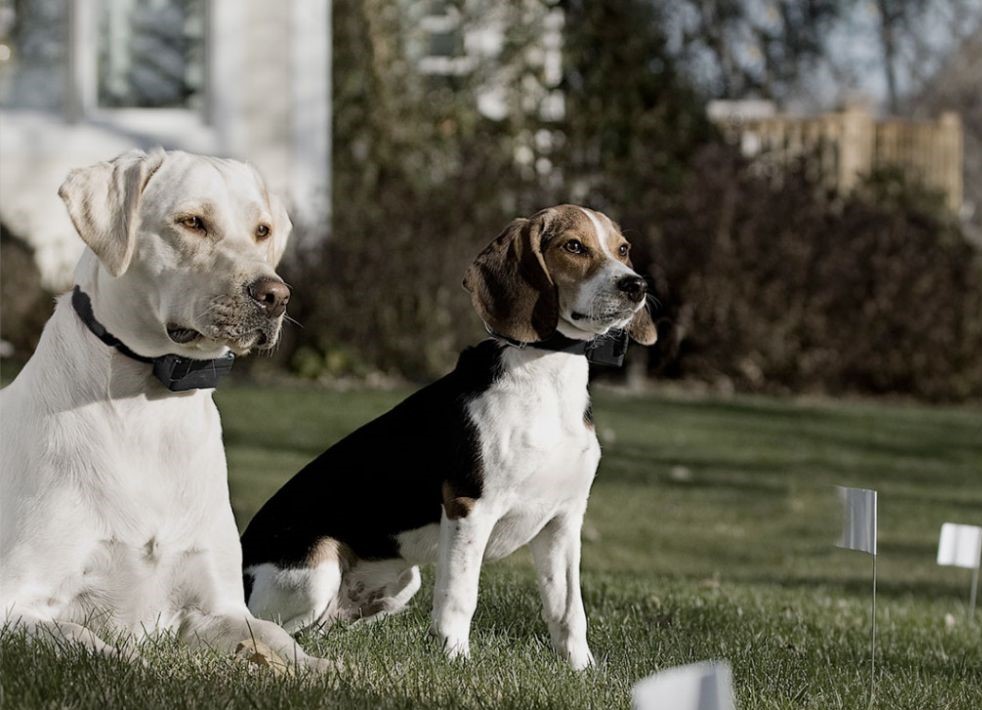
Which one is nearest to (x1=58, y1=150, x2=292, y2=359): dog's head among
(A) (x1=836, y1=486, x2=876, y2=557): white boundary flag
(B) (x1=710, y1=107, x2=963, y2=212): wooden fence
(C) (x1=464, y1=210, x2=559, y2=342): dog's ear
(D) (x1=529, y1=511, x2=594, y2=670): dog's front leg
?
(C) (x1=464, y1=210, x2=559, y2=342): dog's ear

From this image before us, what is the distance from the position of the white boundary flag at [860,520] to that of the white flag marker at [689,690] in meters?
1.70

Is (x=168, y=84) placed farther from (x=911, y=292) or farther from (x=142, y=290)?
(x=142, y=290)

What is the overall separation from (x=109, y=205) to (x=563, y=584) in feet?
5.84

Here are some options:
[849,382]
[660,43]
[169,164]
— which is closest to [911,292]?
[849,382]

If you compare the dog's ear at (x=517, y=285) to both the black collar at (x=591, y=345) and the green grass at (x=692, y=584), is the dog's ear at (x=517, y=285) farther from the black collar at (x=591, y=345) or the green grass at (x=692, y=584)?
the green grass at (x=692, y=584)

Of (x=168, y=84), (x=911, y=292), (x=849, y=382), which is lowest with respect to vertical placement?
(x=849, y=382)

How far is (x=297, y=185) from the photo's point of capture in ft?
51.1

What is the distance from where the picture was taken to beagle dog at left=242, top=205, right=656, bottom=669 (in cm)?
436

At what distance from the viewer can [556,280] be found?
14.8 ft

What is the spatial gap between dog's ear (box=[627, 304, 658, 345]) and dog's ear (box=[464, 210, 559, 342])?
0.32 meters

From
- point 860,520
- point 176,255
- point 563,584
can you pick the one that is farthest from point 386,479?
point 860,520

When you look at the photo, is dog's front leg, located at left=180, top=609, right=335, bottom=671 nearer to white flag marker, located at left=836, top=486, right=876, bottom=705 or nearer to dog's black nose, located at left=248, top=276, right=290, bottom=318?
dog's black nose, located at left=248, top=276, right=290, bottom=318

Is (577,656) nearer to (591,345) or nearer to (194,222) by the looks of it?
(591,345)

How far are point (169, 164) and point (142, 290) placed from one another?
363mm
